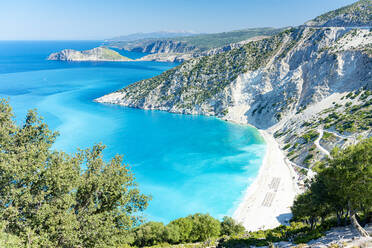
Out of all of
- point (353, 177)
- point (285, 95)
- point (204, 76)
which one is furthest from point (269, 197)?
point (204, 76)

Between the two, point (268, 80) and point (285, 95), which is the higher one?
point (268, 80)

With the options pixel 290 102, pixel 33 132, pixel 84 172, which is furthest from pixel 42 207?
pixel 290 102

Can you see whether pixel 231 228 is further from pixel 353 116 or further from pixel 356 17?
pixel 356 17

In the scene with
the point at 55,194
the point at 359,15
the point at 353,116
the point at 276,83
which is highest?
the point at 359,15

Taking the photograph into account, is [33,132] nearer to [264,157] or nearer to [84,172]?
[84,172]

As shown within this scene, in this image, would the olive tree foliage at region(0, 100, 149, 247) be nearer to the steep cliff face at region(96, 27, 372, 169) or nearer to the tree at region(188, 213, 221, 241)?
the tree at region(188, 213, 221, 241)

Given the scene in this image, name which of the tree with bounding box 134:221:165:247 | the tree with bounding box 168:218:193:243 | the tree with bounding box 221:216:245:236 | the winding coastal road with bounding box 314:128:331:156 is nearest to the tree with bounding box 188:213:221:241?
the tree with bounding box 168:218:193:243
